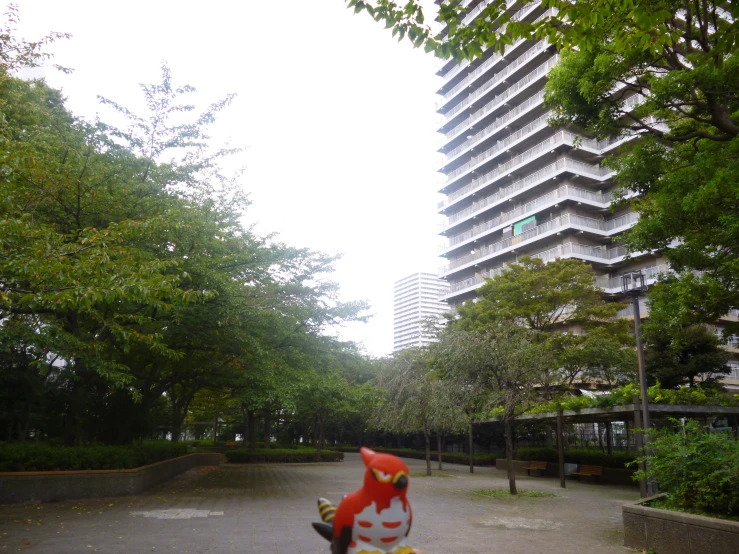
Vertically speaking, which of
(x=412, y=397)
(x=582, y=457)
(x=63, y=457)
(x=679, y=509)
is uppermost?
(x=412, y=397)

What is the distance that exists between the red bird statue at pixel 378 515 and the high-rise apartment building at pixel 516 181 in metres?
37.5

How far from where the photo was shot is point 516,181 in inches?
1940

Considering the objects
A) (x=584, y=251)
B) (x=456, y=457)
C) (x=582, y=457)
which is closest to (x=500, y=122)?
(x=584, y=251)

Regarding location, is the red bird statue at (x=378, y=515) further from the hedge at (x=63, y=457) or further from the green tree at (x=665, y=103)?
the hedge at (x=63, y=457)

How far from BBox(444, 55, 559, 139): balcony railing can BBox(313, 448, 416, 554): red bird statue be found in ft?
150

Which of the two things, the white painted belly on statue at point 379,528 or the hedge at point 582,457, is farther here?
the hedge at point 582,457

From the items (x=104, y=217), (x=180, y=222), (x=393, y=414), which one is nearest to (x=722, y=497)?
(x=180, y=222)

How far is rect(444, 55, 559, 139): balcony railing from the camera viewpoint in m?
47.5

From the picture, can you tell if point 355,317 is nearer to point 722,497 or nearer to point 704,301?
point 704,301

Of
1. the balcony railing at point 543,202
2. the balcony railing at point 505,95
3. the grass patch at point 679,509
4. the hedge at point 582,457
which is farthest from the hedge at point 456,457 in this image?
the balcony railing at point 505,95

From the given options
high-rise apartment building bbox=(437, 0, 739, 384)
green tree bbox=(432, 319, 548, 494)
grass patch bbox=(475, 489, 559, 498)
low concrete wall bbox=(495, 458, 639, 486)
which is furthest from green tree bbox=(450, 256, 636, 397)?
high-rise apartment building bbox=(437, 0, 739, 384)

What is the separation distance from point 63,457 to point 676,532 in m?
13.5

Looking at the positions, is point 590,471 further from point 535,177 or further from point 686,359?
point 535,177

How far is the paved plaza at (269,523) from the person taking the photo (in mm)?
8617
